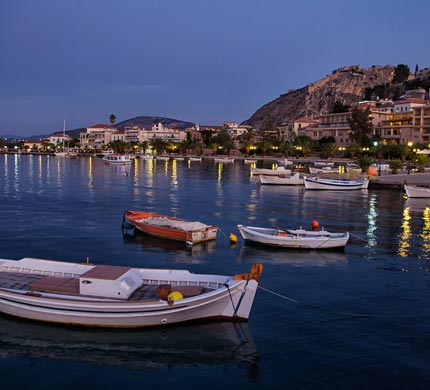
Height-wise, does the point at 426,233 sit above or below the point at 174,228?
below

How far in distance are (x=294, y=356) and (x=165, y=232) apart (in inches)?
688

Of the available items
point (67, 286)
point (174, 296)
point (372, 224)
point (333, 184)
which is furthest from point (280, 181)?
point (174, 296)

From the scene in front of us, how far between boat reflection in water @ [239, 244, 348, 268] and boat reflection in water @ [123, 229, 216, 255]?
2.35m

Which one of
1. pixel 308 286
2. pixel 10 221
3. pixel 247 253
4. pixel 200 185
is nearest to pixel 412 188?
pixel 200 185

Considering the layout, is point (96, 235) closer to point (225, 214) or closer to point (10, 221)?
point (10, 221)

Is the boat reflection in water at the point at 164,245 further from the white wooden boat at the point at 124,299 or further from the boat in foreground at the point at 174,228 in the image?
the white wooden boat at the point at 124,299

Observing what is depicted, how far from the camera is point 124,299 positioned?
54.8 feet

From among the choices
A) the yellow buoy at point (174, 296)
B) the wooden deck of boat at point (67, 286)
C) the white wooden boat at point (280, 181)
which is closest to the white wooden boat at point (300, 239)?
the wooden deck of boat at point (67, 286)

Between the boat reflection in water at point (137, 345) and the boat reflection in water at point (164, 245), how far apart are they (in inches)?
475

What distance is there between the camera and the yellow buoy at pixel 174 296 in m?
16.2

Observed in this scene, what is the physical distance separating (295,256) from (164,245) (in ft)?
27.4

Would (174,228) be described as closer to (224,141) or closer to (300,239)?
(300,239)

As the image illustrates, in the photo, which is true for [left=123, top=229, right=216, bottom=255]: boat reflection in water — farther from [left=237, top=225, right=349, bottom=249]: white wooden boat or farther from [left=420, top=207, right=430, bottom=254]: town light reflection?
[left=420, top=207, right=430, bottom=254]: town light reflection

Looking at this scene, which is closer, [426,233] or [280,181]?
[426,233]
